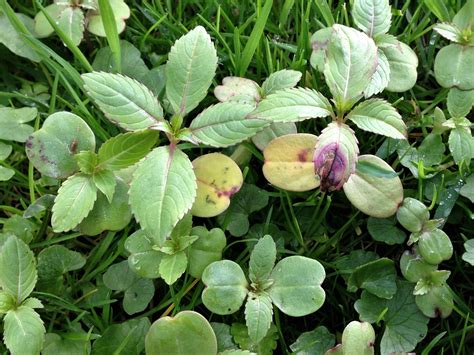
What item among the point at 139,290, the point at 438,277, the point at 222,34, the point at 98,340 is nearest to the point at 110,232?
the point at 139,290

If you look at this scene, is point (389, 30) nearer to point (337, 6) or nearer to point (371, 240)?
point (337, 6)

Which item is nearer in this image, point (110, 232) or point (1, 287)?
point (1, 287)

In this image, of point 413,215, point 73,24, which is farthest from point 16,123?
point 413,215

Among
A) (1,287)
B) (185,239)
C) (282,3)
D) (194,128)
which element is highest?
(282,3)

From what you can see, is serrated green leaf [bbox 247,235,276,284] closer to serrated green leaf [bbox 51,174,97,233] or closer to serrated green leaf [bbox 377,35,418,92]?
serrated green leaf [bbox 51,174,97,233]

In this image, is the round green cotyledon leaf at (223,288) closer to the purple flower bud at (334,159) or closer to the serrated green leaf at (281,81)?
the purple flower bud at (334,159)

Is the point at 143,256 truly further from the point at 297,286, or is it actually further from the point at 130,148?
the point at 297,286
